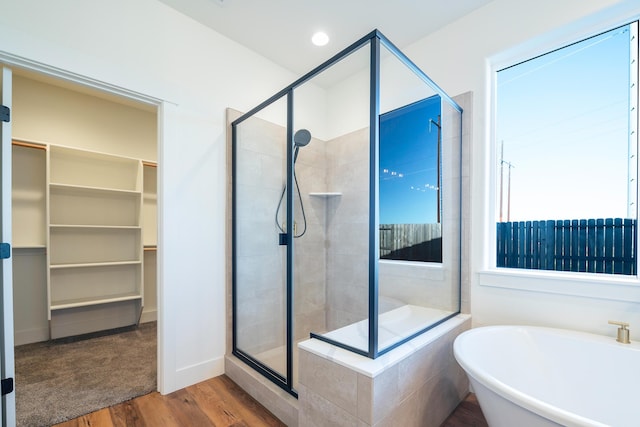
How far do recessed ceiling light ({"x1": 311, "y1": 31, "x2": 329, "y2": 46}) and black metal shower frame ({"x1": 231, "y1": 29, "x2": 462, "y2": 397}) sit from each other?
0.74 m

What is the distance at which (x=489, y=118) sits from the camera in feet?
6.58

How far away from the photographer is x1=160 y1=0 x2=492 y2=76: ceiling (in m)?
1.96

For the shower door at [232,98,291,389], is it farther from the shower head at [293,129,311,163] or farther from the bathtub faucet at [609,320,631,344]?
the bathtub faucet at [609,320,631,344]

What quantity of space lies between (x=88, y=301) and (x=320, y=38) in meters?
3.51

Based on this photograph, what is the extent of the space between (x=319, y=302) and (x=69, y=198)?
2.95 metres

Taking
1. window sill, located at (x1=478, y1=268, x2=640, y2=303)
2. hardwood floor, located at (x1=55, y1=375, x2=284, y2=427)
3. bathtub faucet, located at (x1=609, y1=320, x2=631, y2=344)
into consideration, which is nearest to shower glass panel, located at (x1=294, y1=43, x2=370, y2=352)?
hardwood floor, located at (x1=55, y1=375, x2=284, y2=427)

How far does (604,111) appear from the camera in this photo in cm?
169

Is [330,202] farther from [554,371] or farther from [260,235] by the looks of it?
[554,371]

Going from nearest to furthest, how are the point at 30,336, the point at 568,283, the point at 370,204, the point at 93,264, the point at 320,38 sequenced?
the point at 370,204, the point at 568,283, the point at 320,38, the point at 30,336, the point at 93,264

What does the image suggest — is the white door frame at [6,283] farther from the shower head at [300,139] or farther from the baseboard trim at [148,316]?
the baseboard trim at [148,316]

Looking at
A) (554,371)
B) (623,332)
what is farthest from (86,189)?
(623,332)

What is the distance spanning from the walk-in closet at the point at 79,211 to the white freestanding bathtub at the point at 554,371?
11.3ft

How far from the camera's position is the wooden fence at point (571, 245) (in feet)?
5.15

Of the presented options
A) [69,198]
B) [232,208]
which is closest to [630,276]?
[232,208]
